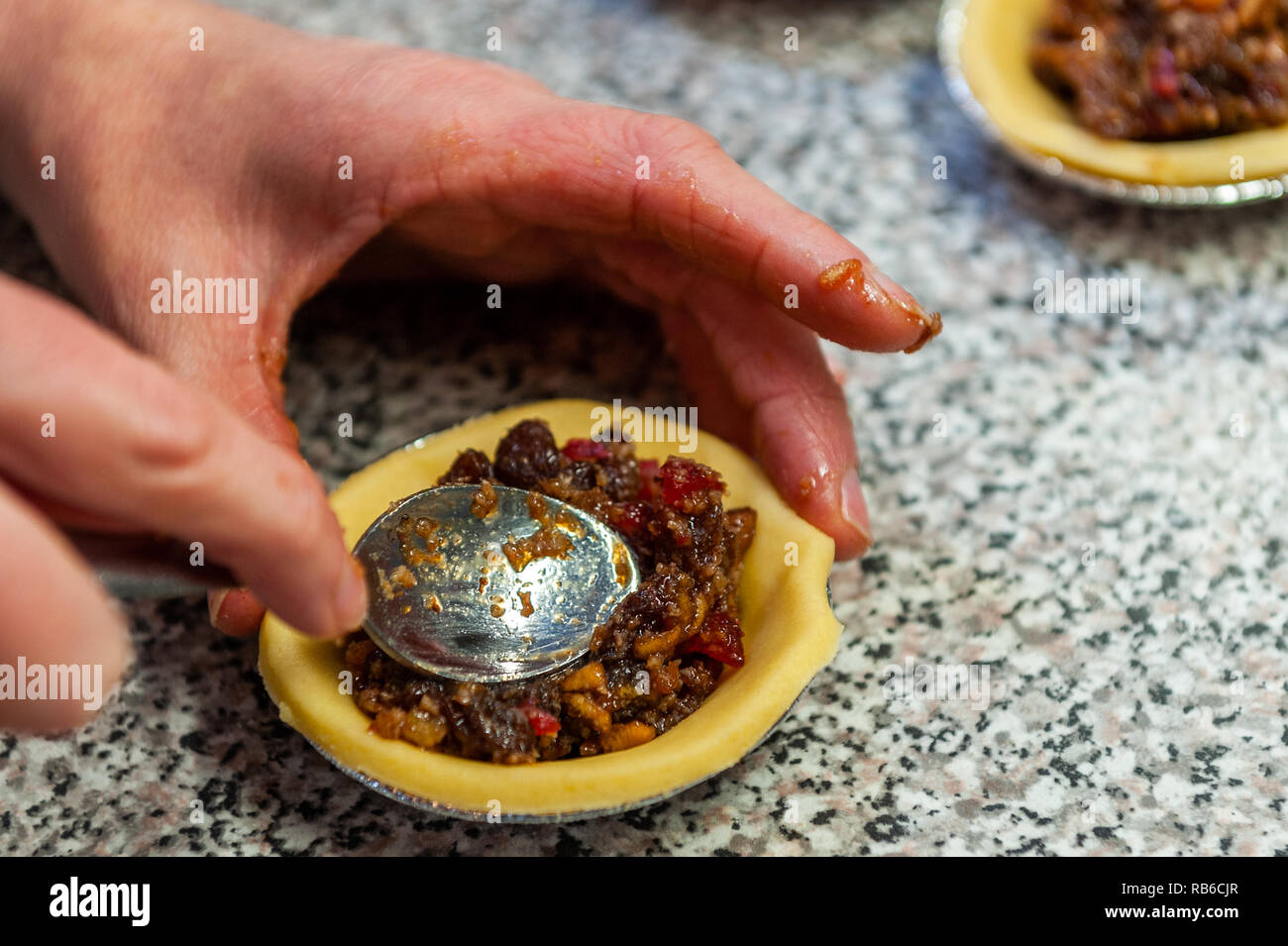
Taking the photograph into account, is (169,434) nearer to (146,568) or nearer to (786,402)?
(146,568)

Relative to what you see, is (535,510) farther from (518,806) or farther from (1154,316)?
(1154,316)

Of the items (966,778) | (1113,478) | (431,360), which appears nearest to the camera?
(966,778)

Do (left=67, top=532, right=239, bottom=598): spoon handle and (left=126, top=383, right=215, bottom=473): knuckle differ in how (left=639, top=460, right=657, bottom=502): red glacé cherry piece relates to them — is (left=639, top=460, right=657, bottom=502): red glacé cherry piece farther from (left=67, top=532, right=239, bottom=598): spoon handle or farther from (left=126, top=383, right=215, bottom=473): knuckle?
(left=126, top=383, right=215, bottom=473): knuckle

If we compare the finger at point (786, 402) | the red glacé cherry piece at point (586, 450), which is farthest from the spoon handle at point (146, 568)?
the finger at point (786, 402)

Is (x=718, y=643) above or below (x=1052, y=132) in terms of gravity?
below

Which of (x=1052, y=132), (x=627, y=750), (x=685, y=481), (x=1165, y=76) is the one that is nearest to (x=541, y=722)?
(x=627, y=750)

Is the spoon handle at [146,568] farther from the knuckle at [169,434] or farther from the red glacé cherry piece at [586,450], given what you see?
the red glacé cherry piece at [586,450]

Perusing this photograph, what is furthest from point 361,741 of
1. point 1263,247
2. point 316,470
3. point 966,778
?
point 1263,247
